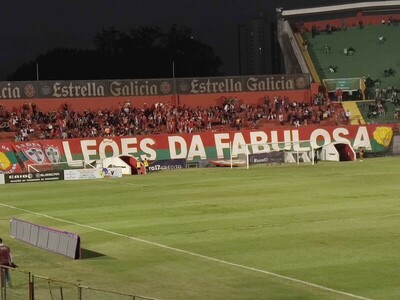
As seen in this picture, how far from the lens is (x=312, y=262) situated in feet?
79.6

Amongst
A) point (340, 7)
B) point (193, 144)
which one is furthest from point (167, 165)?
point (340, 7)

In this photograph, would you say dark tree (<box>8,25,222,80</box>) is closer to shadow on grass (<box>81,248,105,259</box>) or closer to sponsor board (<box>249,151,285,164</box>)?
sponsor board (<box>249,151,285,164</box>)

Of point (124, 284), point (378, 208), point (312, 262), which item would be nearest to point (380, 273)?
point (312, 262)

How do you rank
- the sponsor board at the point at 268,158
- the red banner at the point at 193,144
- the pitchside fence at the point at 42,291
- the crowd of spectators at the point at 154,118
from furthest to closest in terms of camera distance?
the crowd of spectators at the point at 154,118 → the sponsor board at the point at 268,158 → the red banner at the point at 193,144 → the pitchside fence at the point at 42,291

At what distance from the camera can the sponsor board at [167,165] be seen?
71.1 m

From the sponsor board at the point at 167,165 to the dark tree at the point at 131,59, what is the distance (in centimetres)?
Answer: 4797

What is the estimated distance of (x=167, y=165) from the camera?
235 ft

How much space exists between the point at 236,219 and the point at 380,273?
13190 mm

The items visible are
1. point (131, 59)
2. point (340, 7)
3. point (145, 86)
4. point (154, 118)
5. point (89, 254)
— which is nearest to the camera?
point (89, 254)

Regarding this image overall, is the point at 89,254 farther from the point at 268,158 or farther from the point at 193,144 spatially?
the point at 193,144

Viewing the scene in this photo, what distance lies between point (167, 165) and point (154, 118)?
10664mm

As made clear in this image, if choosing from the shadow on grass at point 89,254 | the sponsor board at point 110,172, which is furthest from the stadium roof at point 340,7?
the shadow on grass at point 89,254

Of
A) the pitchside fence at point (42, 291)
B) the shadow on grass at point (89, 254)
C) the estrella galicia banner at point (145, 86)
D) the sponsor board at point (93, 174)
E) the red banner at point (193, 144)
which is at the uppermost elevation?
the estrella galicia banner at point (145, 86)

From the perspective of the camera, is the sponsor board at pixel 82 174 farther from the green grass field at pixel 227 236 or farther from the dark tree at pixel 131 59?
the dark tree at pixel 131 59
